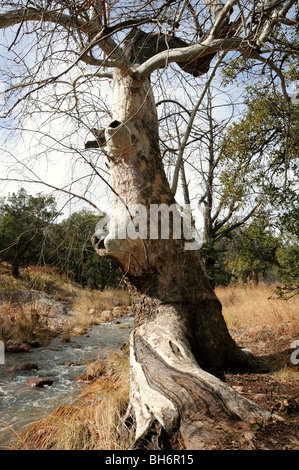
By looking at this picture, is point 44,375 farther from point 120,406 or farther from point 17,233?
point 17,233

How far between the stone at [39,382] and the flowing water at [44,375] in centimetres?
6

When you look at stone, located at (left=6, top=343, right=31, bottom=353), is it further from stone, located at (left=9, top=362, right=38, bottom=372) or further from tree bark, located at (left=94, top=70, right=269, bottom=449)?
tree bark, located at (left=94, top=70, right=269, bottom=449)

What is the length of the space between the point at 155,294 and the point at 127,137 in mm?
1646

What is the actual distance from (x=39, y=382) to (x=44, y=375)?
0.45 metres

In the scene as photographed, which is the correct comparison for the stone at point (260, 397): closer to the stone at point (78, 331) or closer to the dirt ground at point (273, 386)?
the dirt ground at point (273, 386)

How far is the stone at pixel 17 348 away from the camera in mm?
5398

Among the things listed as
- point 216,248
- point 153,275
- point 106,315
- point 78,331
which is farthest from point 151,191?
point 216,248

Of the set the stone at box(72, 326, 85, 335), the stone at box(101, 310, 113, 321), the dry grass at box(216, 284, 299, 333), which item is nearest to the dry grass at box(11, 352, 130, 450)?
the dry grass at box(216, 284, 299, 333)

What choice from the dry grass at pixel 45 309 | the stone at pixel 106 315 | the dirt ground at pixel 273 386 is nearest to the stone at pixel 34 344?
the dry grass at pixel 45 309

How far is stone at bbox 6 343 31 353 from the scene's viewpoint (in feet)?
17.7

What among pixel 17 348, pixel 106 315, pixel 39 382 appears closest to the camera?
pixel 39 382

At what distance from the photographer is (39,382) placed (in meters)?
3.87

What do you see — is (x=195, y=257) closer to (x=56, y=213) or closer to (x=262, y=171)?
(x=56, y=213)
